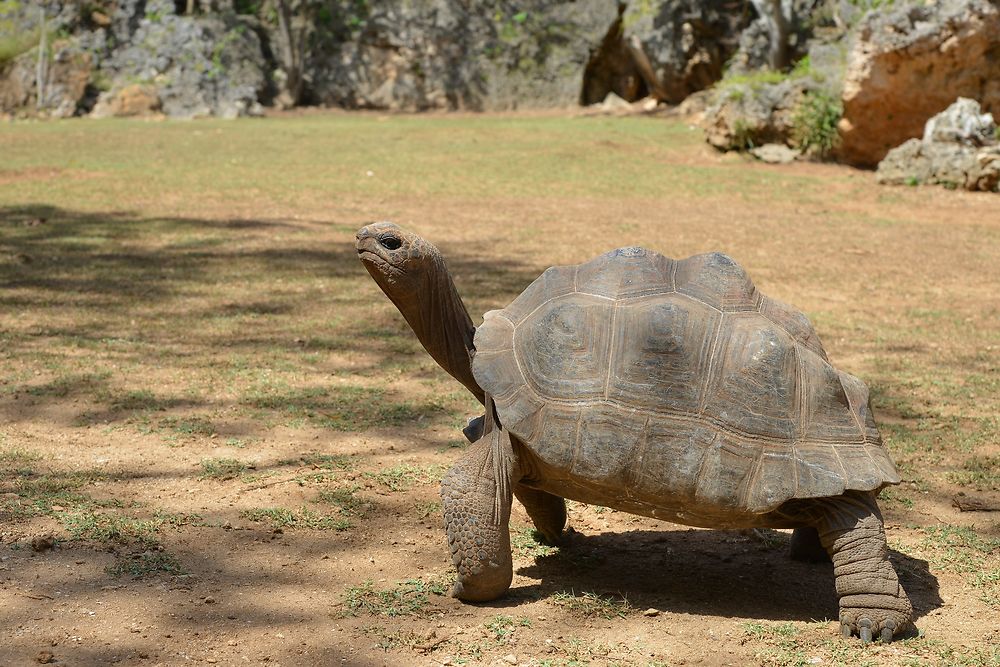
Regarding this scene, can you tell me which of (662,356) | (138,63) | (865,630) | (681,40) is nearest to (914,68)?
(681,40)

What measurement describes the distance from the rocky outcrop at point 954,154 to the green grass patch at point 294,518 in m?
11.0

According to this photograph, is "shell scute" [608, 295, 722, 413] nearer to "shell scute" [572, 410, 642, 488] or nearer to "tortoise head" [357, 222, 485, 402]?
"shell scute" [572, 410, 642, 488]

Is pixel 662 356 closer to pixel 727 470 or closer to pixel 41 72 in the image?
pixel 727 470

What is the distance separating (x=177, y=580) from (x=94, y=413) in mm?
1760

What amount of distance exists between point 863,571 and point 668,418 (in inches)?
26.1

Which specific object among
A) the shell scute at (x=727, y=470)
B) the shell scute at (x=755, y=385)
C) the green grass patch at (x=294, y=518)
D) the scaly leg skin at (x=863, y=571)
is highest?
the shell scute at (x=755, y=385)

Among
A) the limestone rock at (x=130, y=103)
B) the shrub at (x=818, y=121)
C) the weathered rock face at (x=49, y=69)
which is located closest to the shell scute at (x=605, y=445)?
the shrub at (x=818, y=121)

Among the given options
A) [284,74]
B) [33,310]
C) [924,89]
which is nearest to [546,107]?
[284,74]

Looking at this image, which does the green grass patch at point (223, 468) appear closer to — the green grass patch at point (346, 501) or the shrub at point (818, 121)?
the green grass patch at point (346, 501)

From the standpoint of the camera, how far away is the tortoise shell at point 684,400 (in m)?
2.79

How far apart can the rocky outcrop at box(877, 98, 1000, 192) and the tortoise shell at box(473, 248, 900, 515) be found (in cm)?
1056

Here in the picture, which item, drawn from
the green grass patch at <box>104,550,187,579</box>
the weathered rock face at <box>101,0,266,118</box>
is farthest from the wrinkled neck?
the weathered rock face at <box>101,0,266,118</box>

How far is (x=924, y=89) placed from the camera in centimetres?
1366

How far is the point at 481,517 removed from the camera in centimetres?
293
